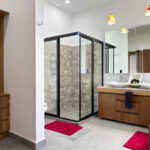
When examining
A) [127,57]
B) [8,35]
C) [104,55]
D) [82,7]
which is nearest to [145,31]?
[127,57]

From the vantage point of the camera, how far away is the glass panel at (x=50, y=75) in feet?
13.5

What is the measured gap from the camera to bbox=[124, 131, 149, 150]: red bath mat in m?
2.43

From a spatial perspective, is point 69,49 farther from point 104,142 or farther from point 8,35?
point 104,142

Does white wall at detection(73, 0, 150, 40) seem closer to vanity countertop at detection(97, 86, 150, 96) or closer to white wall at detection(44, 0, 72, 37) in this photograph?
white wall at detection(44, 0, 72, 37)

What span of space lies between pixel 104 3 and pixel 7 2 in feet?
9.15

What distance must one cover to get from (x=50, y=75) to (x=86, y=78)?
1.03 meters

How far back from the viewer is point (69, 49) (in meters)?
4.57

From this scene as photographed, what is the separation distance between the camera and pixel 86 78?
13.6ft

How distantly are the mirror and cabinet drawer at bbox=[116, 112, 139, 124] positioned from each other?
1.23 meters

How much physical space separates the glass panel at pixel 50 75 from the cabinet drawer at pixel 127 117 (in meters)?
1.70

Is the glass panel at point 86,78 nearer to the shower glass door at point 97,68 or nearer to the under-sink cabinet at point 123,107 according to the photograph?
the shower glass door at point 97,68

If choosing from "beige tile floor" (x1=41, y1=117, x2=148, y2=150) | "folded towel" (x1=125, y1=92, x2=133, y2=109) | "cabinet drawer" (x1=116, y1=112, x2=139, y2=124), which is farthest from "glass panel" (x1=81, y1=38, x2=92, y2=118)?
"folded towel" (x1=125, y1=92, x2=133, y2=109)

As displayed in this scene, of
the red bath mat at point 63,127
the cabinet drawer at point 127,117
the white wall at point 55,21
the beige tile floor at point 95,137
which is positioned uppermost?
the white wall at point 55,21

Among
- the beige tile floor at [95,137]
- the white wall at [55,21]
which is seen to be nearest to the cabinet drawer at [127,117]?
the beige tile floor at [95,137]
